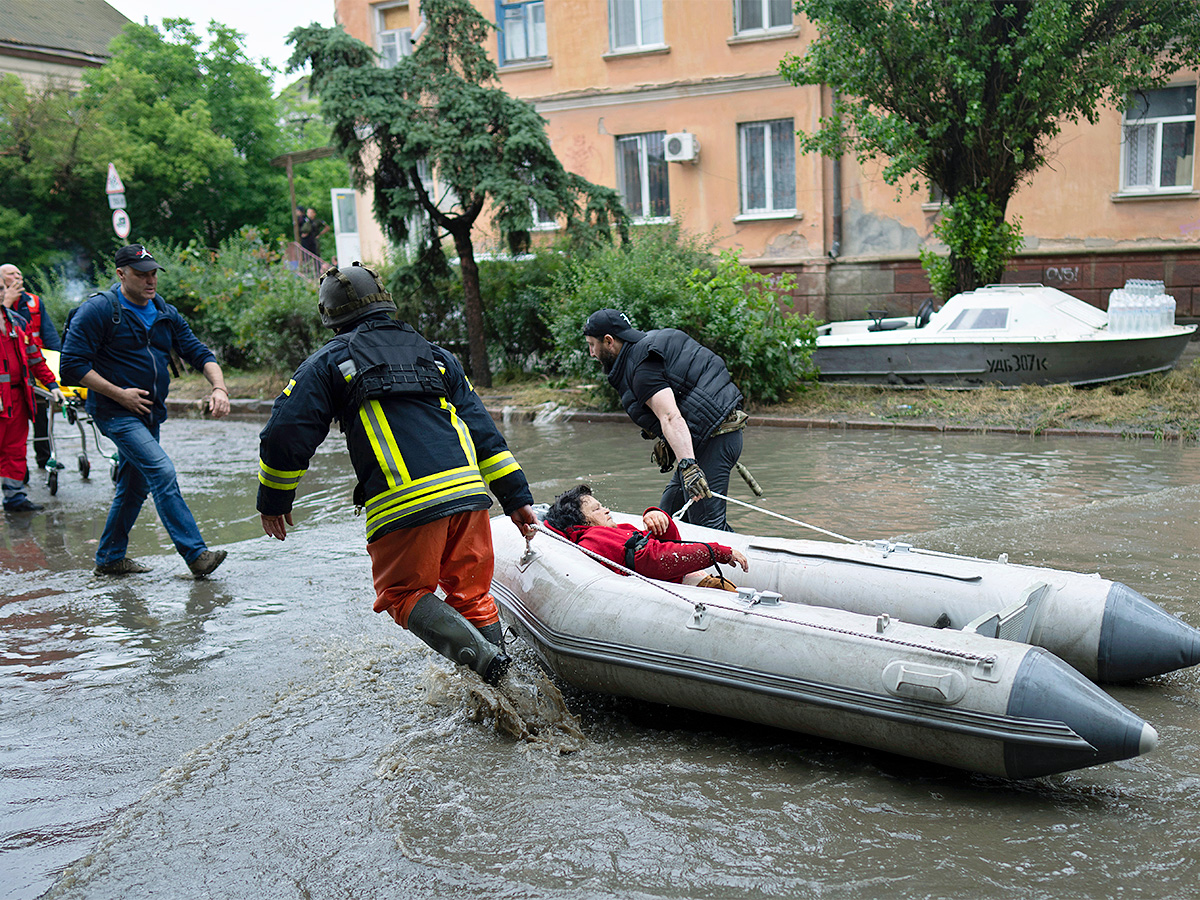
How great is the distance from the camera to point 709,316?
40.1 feet

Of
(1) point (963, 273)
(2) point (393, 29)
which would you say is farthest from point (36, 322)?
(2) point (393, 29)

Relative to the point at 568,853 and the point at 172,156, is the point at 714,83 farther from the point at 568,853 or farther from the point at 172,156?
the point at 172,156

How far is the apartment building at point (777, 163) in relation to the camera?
16.3 metres

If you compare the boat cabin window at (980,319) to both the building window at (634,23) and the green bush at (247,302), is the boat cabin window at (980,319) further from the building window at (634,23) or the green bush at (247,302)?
the building window at (634,23)

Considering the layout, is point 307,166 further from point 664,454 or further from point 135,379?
point 664,454

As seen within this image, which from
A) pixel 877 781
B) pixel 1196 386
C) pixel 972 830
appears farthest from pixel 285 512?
pixel 1196 386

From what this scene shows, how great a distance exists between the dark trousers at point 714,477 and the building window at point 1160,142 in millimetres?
13640

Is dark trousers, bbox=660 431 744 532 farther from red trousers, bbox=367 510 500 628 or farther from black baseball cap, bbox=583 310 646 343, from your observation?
red trousers, bbox=367 510 500 628

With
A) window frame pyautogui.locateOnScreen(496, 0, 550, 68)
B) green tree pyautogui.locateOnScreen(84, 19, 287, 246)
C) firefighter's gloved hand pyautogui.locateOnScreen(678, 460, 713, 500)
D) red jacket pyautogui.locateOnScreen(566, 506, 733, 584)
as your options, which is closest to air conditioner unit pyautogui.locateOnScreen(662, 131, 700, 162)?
window frame pyautogui.locateOnScreen(496, 0, 550, 68)

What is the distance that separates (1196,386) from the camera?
11.8 m

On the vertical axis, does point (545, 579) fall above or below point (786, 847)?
above

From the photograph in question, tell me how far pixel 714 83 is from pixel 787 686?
17029 millimetres

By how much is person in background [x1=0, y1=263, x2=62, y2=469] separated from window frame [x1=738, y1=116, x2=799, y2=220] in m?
12.3

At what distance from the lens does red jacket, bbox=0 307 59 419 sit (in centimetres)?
879
